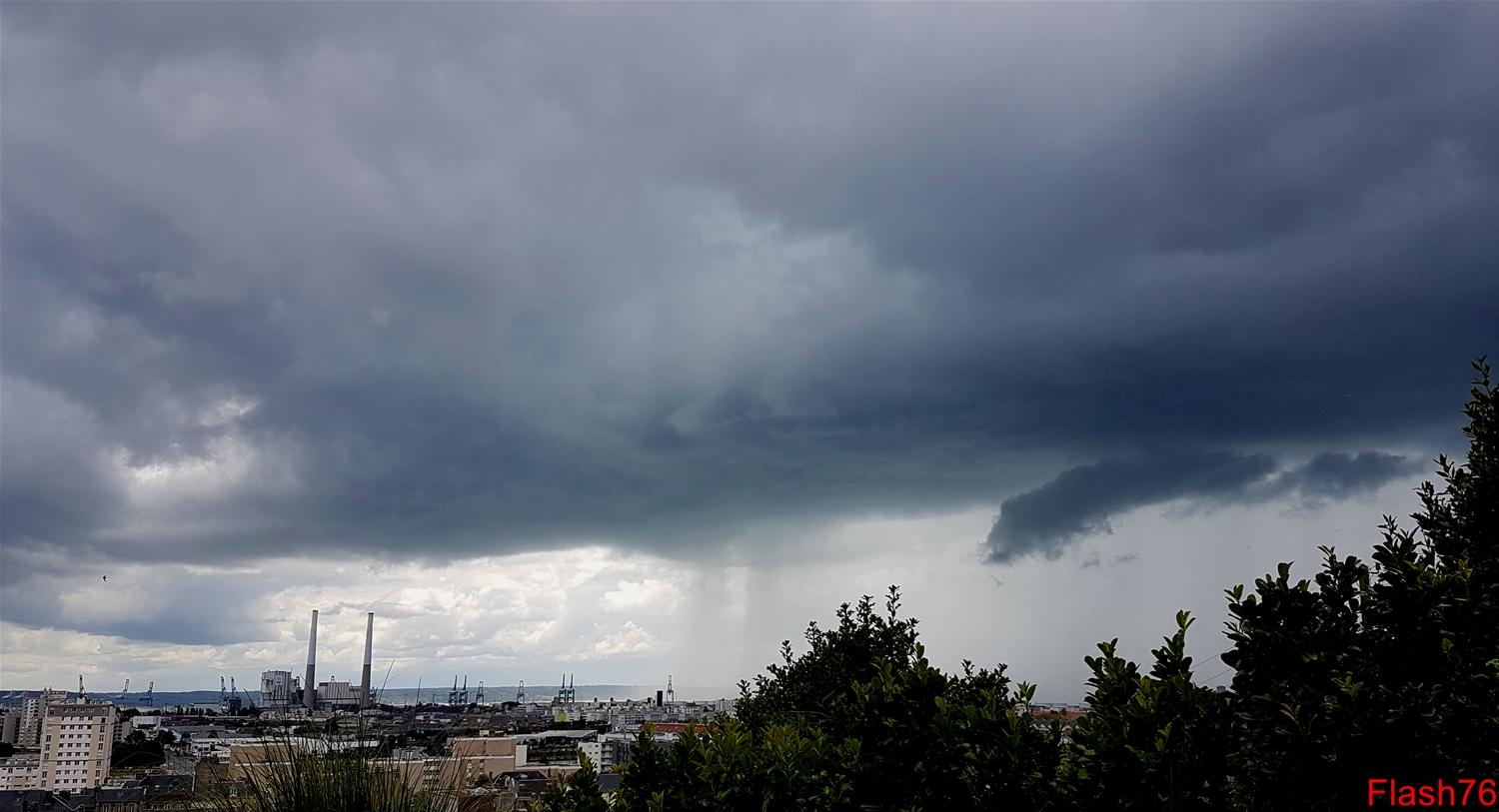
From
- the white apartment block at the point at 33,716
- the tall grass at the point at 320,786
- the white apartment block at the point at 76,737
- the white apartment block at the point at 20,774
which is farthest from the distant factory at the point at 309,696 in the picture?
the white apartment block at the point at 33,716

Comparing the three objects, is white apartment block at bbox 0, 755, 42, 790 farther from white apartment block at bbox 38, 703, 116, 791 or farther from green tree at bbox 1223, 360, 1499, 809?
green tree at bbox 1223, 360, 1499, 809

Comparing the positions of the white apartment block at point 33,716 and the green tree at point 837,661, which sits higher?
the green tree at point 837,661

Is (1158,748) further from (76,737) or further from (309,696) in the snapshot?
(76,737)

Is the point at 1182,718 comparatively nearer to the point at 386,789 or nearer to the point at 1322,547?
the point at 1322,547

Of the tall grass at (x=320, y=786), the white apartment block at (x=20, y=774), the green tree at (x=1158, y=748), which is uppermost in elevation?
the green tree at (x=1158, y=748)

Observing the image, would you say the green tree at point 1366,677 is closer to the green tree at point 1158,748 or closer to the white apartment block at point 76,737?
the green tree at point 1158,748

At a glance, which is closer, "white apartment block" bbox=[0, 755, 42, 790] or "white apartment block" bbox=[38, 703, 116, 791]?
"white apartment block" bbox=[0, 755, 42, 790]

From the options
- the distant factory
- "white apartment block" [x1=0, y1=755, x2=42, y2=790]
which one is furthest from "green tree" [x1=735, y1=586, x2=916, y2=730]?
"white apartment block" [x1=0, y1=755, x2=42, y2=790]

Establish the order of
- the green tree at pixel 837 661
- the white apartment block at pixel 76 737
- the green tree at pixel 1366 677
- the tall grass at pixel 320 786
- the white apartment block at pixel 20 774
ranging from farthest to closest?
the white apartment block at pixel 76 737, the white apartment block at pixel 20 774, the green tree at pixel 837 661, the tall grass at pixel 320 786, the green tree at pixel 1366 677

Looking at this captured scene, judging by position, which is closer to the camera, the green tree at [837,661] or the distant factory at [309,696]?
the distant factory at [309,696]
